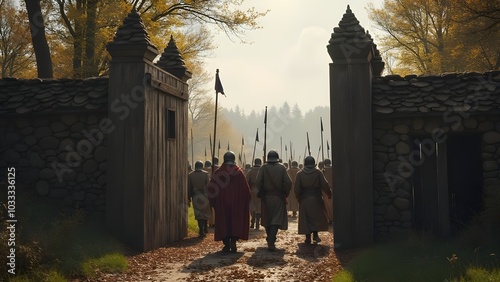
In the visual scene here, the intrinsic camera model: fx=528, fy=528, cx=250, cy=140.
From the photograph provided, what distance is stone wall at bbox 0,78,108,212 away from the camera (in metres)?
9.98

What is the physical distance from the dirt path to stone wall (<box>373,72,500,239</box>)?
53.5 inches

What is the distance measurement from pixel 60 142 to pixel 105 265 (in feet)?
10.9

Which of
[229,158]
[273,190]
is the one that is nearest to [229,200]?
[229,158]

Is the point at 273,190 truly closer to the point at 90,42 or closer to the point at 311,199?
the point at 311,199

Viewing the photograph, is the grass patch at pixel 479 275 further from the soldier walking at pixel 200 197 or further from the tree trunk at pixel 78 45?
the tree trunk at pixel 78 45

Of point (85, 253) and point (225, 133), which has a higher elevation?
point (225, 133)

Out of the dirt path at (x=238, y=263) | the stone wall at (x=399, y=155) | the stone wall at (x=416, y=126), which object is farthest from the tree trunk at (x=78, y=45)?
the stone wall at (x=399, y=155)

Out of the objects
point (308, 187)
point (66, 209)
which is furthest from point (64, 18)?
point (308, 187)

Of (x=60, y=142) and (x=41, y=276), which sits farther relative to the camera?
(x=60, y=142)

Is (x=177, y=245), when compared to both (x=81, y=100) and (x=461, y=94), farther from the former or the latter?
(x=461, y=94)

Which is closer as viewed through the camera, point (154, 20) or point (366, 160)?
point (366, 160)

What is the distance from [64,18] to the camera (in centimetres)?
1794

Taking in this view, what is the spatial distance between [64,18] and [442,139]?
44.1 feet

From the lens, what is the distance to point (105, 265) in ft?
25.7
